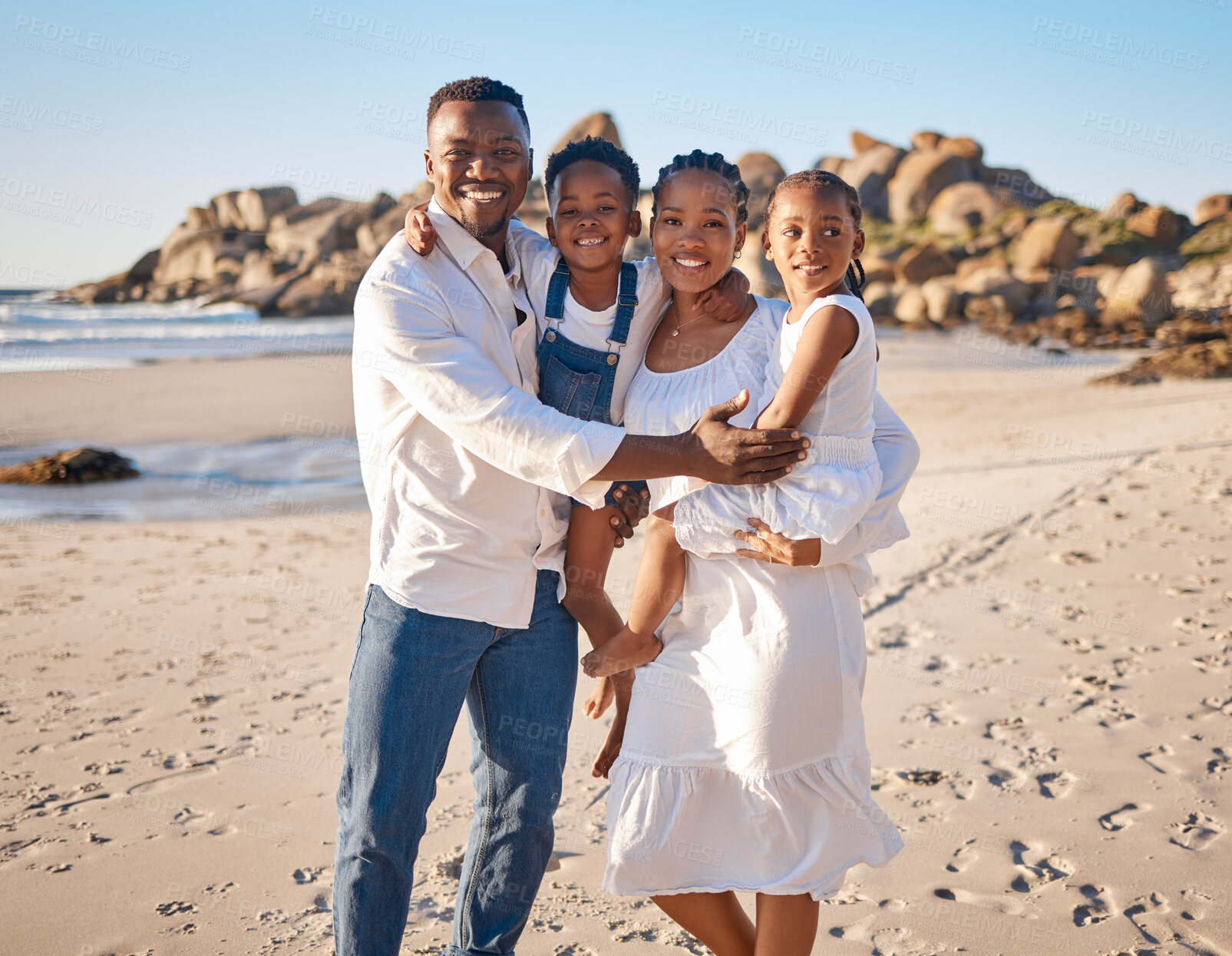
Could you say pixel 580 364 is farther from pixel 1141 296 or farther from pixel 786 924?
pixel 1141 296

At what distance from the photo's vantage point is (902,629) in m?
5.62

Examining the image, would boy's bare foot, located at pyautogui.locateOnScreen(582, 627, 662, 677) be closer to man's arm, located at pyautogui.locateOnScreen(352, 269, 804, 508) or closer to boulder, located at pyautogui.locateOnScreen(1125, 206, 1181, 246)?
man's arm, located at pyautogui.locateOnScreen(352, 269, 804, 508)

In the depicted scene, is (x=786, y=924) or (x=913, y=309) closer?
(x=786, y=924)

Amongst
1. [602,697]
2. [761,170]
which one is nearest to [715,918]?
[602,697]

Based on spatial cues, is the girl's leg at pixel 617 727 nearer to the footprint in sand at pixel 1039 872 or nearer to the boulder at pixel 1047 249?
the footprint in sand at pixel 1039 872

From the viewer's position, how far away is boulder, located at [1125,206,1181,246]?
40938 millimetres

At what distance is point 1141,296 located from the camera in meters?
30.8

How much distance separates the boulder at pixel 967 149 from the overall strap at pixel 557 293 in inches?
2194

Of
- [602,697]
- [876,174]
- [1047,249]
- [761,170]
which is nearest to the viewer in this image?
[602,697]

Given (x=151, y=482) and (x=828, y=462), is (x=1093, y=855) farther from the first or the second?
(x=151, y=482)

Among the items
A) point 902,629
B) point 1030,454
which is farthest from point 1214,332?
point 902,629

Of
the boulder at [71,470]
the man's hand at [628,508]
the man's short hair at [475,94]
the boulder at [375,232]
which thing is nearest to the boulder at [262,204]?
the boulder at [375,232]

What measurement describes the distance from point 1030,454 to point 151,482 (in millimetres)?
9272

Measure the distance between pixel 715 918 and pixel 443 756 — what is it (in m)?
0.75
